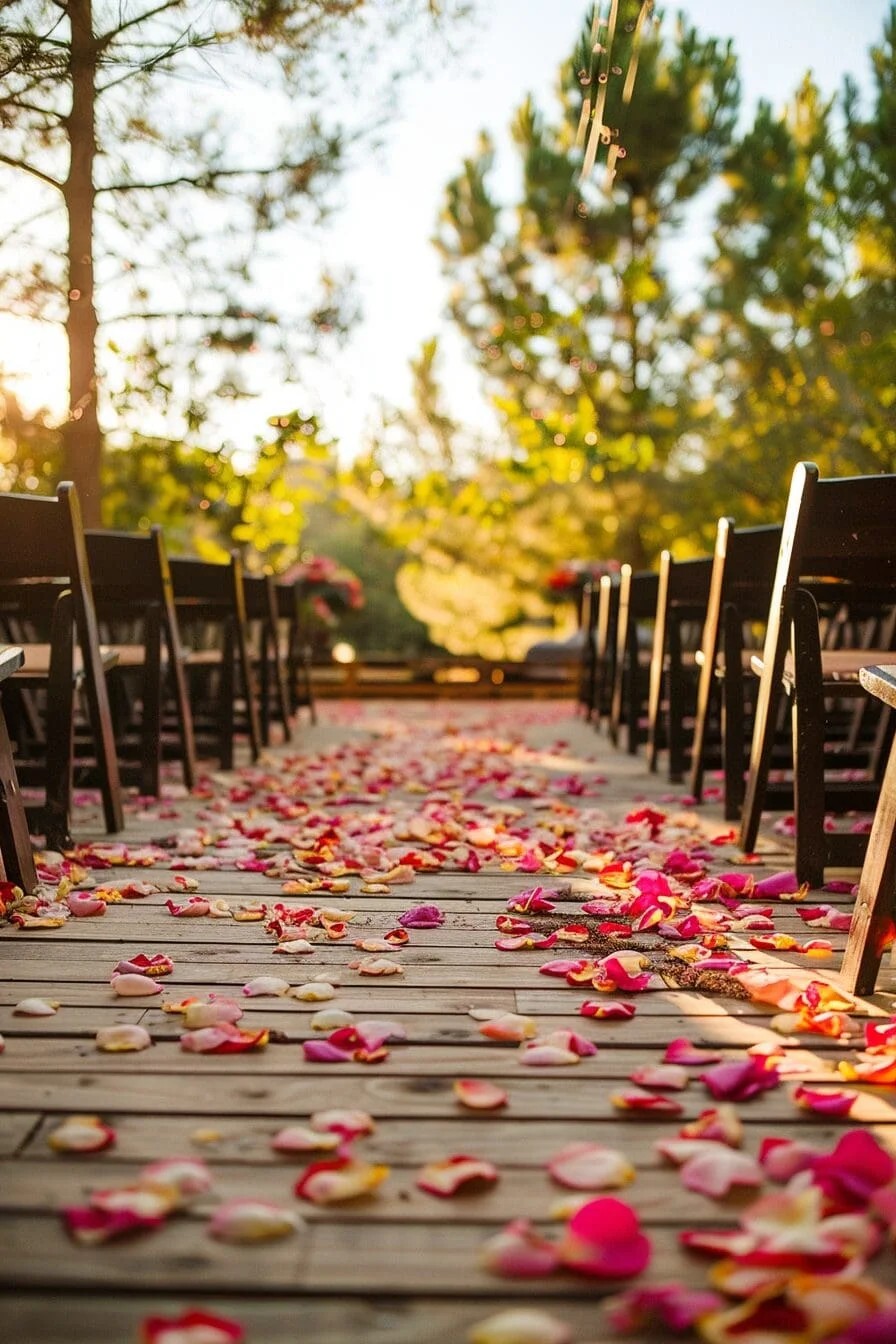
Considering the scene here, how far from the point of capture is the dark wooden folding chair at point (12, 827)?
2.32 metres

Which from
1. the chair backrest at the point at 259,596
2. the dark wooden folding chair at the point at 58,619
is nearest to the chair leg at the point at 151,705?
the dark wooden folding chair at the point at 58,619

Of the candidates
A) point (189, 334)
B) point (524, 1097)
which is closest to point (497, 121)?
point (189, 334)

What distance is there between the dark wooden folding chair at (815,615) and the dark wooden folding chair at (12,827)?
1.66m

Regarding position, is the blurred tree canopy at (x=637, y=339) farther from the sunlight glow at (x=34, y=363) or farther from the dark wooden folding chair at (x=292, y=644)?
the sunlight glow at (x=34, y=363)

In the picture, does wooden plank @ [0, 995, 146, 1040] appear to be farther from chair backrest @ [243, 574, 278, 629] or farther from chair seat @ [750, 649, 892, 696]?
chair backrest @ [243, 574, 278, 629]

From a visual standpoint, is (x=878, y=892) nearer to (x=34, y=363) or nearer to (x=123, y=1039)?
(x=123, y=1039)

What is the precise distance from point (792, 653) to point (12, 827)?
175 cm

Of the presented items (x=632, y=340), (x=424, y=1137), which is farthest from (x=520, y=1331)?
(x=632, y=340)

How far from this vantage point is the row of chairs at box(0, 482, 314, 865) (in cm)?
307

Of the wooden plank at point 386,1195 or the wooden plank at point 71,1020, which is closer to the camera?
the wooden plank at point 386,1195

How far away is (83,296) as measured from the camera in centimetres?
576

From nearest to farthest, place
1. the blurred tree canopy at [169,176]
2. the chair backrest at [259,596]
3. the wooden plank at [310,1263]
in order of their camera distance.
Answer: the wooden plank at [310,1263]
the blurred tree canopy at [169,176]
the chair backrest at [259,596]

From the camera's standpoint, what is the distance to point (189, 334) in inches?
258

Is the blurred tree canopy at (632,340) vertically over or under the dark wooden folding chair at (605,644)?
over
